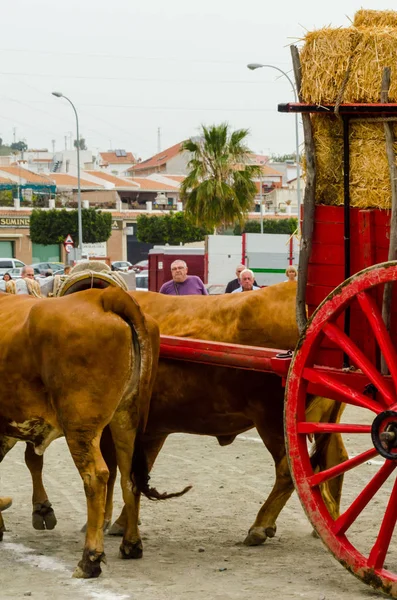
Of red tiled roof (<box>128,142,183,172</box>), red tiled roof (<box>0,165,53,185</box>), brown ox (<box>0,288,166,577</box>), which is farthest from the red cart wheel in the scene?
red tiled roof (<box>128,142,183,172</box>)

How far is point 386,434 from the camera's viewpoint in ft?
19.5

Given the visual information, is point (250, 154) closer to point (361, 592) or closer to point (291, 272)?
point (291, 272)

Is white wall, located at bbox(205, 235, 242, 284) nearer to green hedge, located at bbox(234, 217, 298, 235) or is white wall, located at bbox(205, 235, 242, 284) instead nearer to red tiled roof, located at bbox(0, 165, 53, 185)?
green hedge, located at bbox(234, 217, 298, 235)

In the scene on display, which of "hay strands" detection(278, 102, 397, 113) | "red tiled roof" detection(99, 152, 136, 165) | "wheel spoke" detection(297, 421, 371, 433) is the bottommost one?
"wheel spoke" detection(297, 421, 371, 433)

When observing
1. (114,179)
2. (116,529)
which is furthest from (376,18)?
(114,179)

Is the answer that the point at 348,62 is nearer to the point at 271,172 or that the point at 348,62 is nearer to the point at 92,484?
the point at 92,484

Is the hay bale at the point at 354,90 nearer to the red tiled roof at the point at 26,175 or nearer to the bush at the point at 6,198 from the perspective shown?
the bush at the point at 6,198

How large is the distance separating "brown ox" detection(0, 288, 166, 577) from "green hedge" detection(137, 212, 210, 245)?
74.4 m

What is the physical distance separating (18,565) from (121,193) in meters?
97.7

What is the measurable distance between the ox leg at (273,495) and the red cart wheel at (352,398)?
107 cm

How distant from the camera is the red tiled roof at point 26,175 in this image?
103 meters

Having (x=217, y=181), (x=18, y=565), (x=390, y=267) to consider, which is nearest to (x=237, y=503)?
(x=18, y=565)

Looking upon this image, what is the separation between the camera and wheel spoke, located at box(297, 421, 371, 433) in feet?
20.3

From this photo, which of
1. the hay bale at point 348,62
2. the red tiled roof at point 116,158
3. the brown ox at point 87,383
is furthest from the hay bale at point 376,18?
the red tiled roof at point 116,158
